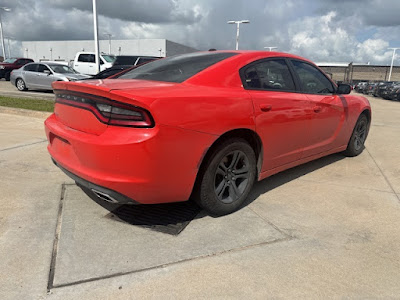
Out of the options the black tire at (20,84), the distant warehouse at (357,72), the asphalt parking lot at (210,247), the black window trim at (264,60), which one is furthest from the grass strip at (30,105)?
the distant warehouse at (357,72)

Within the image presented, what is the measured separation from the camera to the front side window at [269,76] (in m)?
3.00

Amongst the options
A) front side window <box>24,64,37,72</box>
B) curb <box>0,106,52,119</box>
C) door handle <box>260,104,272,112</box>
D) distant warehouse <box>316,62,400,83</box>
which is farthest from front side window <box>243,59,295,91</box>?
distant warehouse <box>316,62,400,83</box>

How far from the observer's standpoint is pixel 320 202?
3305 mm

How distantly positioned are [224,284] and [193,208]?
3.64ft

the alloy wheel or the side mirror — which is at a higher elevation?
the side mirror

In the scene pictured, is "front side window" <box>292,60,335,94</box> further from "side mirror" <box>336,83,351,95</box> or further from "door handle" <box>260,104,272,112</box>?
"door handle" <box>260,104,272,112</box>

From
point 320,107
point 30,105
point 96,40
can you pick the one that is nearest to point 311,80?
point 320,107

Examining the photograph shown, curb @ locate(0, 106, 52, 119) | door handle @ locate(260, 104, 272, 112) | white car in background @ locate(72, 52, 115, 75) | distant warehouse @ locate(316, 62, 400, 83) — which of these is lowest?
curb @ locate(0, 106, 52, 119)

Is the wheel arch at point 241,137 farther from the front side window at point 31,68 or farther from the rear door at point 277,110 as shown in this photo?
the front side window at point 31,68

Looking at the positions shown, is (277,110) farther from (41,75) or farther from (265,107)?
(41,75)

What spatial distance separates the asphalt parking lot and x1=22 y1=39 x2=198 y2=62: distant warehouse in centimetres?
5533

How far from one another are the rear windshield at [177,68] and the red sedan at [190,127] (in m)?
0.01

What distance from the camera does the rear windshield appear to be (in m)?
2.86

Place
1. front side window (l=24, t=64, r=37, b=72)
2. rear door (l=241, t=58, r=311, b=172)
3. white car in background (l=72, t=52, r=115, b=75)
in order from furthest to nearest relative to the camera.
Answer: white car in background (l=72, t=52, r=115, b=75)
front side window (l=24, t=64, r=37, b=72)
rear door (l=241, t=58, r=311, b=172)
